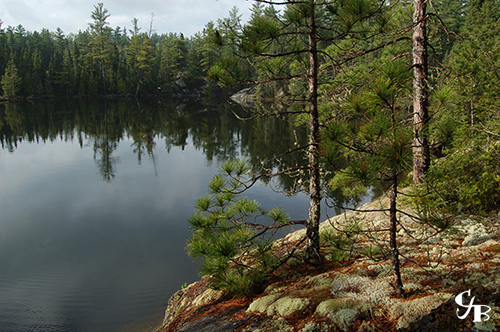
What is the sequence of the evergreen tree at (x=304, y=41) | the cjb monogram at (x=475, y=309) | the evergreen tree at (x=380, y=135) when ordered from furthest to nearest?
the evergreen tree at (x=304, y=41), the evergreen tree at (x=380, y=135), the cjb monogram at (x=475, y=309)

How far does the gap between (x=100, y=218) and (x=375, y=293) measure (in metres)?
10.3

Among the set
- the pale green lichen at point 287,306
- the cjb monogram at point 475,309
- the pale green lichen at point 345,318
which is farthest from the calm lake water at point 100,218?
the cjb monogram at point 475,309

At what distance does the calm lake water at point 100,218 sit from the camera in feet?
23.3

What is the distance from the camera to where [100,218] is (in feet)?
37.0

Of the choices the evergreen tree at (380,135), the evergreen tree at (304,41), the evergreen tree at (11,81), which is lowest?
the evergreen tree at (380,135)

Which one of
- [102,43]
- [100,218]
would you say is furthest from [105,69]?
[100,218]

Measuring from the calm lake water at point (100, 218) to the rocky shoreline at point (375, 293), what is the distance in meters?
3.72

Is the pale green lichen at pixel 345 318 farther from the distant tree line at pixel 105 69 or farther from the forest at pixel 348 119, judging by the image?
the distant tree line at pixel 105 69

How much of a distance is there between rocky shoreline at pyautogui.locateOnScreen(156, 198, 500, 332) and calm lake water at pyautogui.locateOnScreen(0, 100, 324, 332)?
12.2 feet

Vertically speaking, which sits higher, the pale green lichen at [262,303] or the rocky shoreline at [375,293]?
the rocky shoreline at [375,293]

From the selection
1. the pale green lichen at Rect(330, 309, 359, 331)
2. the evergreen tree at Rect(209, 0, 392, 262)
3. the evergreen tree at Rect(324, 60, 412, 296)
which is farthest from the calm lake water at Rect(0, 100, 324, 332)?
the evergreen tree at Rect(324, 60, 412, 296)

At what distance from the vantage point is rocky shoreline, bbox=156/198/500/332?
2.60 m

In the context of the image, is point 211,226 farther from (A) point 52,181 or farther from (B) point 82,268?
(A) point 52,181

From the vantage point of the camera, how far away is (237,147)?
22859 millimetres
